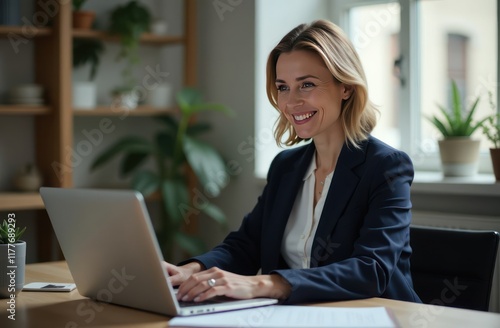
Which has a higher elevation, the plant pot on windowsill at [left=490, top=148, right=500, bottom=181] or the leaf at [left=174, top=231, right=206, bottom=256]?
the plant pot on windowsill at [left=490, top=148, right=500, bottom=181]

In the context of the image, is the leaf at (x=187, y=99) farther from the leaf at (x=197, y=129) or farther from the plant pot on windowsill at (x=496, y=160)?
the plant pot on windowsill at (x=496, y=160)

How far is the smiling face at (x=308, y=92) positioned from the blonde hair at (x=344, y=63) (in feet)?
0.08

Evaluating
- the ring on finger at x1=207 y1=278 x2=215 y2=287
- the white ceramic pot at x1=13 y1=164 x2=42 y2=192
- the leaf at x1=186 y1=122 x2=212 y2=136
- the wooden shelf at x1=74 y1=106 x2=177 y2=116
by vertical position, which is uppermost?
the wooden shelf at x1=74 y1=106 x2=177 y2=116

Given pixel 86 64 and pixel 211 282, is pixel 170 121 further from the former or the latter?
pixel 211 282

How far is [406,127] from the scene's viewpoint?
141 inches

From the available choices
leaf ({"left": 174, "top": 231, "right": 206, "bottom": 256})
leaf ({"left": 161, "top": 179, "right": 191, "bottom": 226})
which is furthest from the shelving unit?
leaf ({"left": 174, "top": 231, "right": 206, "bottom": 256})

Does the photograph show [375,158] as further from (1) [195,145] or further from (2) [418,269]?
(1) [195,145]

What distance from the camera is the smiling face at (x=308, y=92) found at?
81.0 inches

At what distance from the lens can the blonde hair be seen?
2043 mm

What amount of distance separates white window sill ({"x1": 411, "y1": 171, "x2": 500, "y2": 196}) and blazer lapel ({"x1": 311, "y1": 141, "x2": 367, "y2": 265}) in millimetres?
1033

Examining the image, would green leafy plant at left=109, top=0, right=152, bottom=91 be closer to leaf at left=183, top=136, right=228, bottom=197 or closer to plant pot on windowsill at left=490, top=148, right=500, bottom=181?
leaf at left=183, top=136, right=228, bottom=197

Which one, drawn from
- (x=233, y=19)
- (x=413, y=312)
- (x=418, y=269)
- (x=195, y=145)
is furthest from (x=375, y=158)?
(x=233, y=19)

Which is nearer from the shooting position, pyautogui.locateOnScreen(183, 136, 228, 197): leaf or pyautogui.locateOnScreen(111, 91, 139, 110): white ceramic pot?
pyautogui.locateOnScreen(183, 136, 228, 197): leaf

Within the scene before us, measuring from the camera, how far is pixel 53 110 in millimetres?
3709
